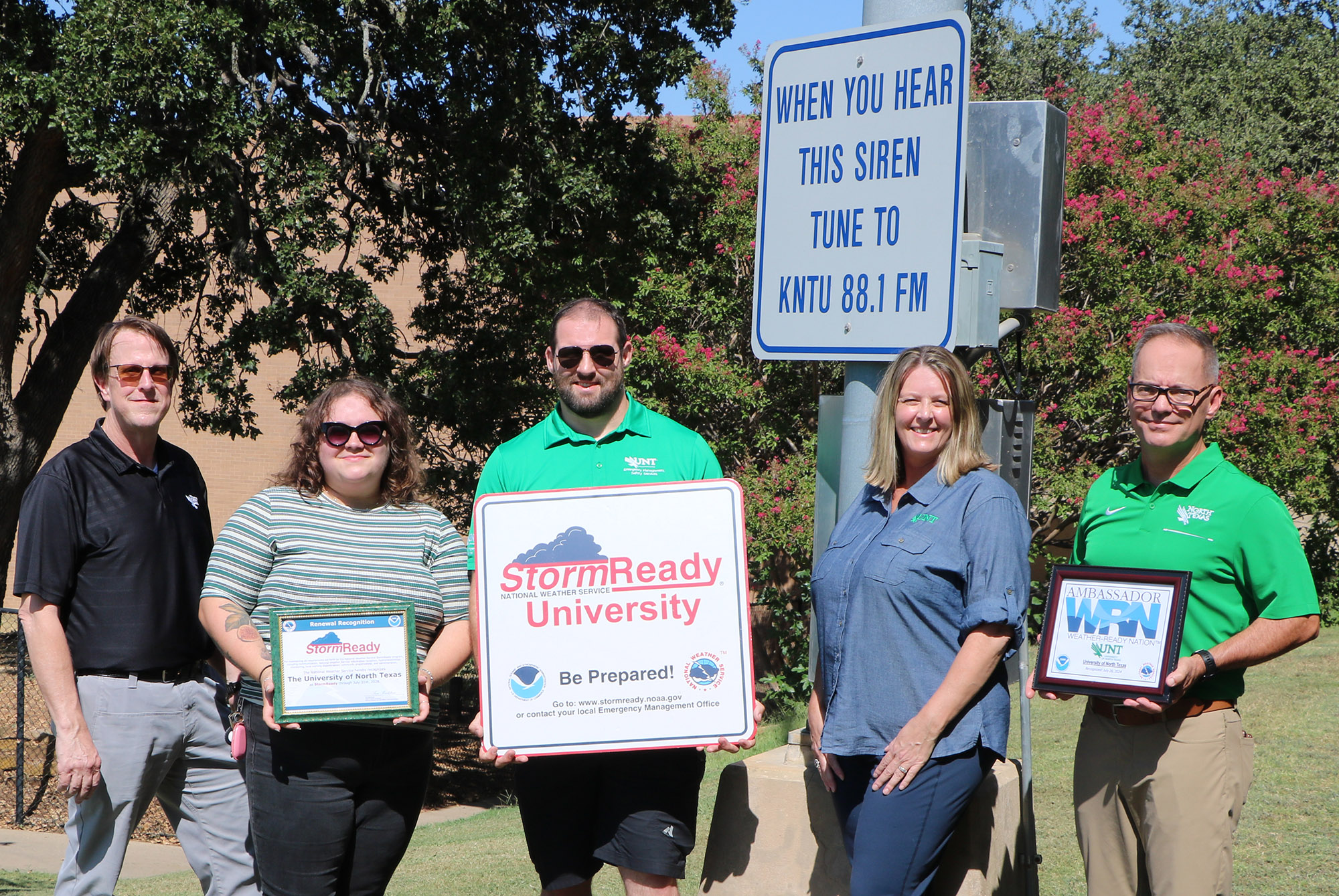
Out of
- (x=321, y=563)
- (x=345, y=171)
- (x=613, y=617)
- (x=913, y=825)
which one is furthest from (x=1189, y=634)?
(x=345, y=171)

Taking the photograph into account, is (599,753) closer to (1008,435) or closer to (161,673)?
(161,673)

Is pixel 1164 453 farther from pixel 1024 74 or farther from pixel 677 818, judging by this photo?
pixel 1024 74

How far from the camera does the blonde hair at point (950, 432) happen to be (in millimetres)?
3199

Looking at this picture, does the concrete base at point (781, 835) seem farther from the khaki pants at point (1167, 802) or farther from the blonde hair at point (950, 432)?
the blonde hair at point (950, 432)

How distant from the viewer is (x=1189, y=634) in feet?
10.6

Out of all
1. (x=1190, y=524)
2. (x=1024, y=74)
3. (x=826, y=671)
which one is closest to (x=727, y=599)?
(x=826, y=671)

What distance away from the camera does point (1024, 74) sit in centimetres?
2702

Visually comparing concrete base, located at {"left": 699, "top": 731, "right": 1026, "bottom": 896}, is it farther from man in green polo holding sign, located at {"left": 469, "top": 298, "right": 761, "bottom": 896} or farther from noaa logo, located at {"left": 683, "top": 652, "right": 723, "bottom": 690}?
noaa logo, located at {"left": 683, "top": 652, "right": 723, "bottom": 690}

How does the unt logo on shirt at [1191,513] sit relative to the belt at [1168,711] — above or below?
above

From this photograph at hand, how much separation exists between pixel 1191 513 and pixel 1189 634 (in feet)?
1.11

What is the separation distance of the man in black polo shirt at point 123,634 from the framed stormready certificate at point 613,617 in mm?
1278

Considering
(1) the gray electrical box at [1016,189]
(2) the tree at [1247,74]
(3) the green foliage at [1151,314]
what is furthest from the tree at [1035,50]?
(1) the gray electrical box at [1016,189]

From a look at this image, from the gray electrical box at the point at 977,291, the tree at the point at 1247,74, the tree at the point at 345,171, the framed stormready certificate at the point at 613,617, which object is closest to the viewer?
the framed stormready certificate at the point at 613,617

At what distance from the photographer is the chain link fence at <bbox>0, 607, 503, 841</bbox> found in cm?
1062
